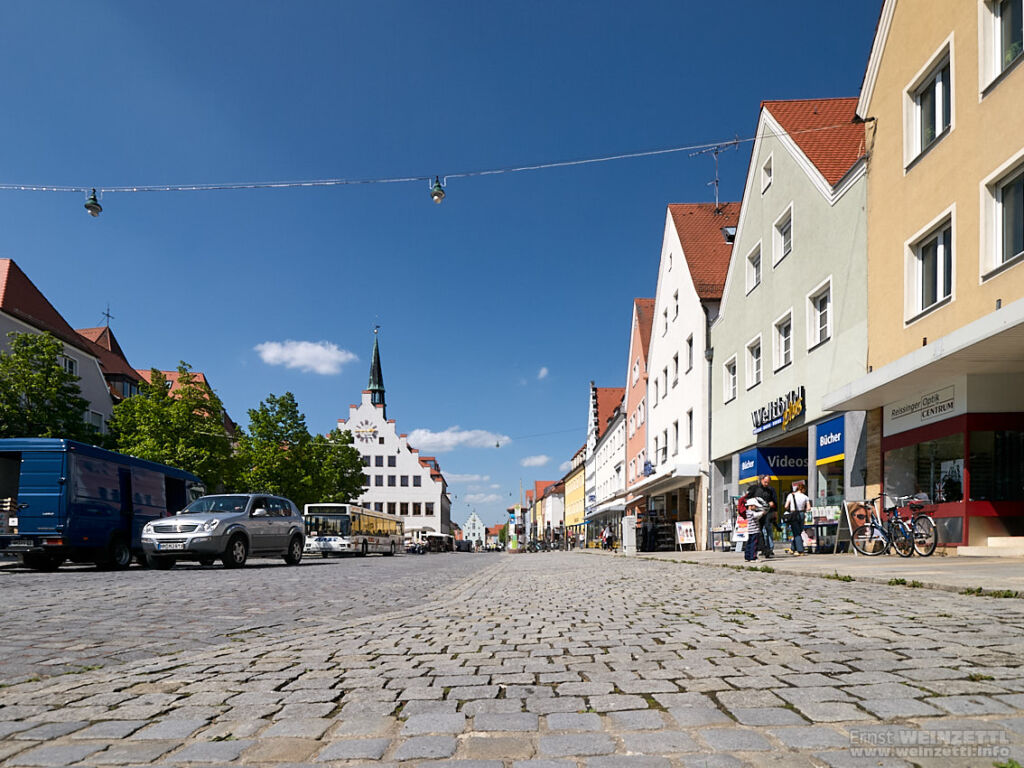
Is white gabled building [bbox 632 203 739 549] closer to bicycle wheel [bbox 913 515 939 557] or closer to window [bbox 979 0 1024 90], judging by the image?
bicycle wheel [bbox 913 515 939 557]

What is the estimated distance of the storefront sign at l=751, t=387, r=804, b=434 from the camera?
21.7 meters

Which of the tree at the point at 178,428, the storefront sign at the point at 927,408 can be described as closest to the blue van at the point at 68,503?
the storefront sign at the point at 927,408

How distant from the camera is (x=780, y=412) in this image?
23000 mm

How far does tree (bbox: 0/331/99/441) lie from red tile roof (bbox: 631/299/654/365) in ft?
89.6

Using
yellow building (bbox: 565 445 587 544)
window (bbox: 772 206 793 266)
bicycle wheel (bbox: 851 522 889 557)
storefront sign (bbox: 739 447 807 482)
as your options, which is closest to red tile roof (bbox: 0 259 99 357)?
storefront sign (bbox: 739 447 807 482)

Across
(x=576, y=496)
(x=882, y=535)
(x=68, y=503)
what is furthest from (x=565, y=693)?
(x=576, y=496)

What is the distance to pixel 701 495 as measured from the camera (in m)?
31.2

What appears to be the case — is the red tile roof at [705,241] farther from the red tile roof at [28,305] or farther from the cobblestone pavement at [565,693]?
the red tile roof at [28,305]

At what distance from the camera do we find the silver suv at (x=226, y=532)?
17984mm

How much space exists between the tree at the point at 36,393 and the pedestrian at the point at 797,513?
27.6 m

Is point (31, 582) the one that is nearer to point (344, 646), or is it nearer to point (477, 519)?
point (344, 646)

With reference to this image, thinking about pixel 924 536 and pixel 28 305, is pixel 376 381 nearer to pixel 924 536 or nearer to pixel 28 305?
pixel 28 305

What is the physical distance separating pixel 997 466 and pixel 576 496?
264 ft

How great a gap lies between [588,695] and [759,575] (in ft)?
30.3
